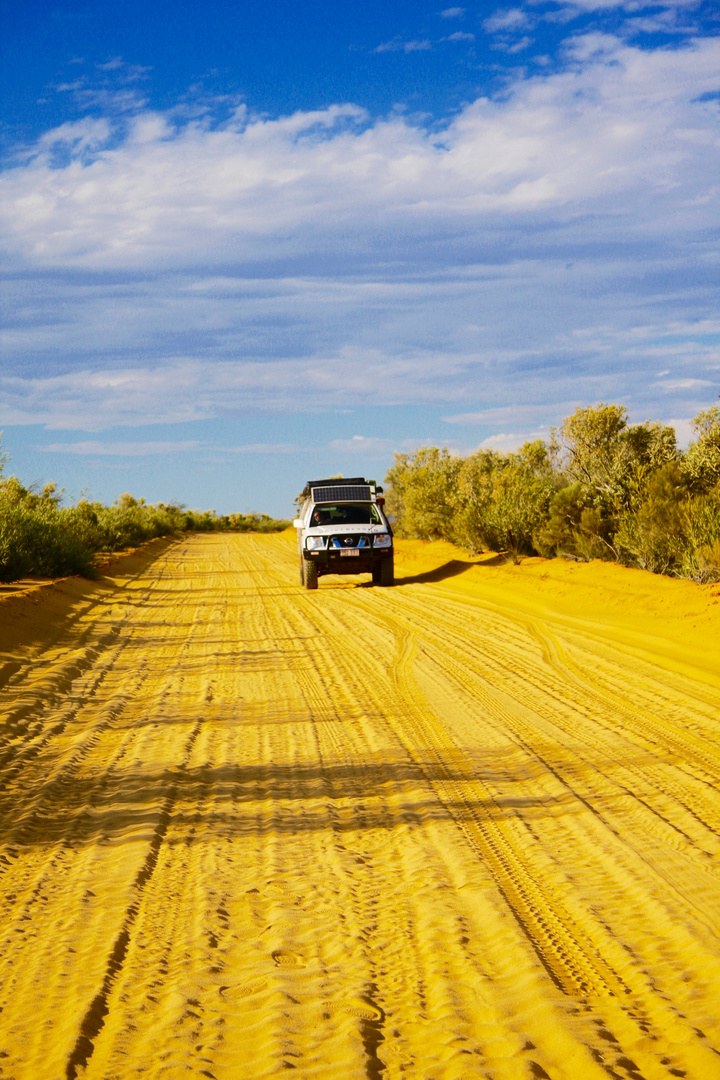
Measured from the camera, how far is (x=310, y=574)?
18188mm

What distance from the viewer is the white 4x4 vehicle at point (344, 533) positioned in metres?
17.8

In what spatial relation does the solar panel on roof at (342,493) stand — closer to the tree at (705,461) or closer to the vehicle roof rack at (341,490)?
the vehicle roof rack at (341,490)

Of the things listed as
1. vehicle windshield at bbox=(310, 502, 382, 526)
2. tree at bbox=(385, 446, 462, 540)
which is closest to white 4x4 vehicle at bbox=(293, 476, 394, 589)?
vehicle windshield at bbox=(310, 502, 382, 526)

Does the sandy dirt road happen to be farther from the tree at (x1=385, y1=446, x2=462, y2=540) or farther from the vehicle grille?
the tree at (x1=385, y1=446, x2=462, y2=540)

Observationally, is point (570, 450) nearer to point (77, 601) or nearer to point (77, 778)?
point (77, 601)

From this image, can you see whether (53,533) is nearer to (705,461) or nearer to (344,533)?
(344,533)

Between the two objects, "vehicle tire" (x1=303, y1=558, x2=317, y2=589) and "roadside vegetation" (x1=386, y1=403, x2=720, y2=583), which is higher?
"roadside vegetation" (x1=386, y1=403, x2=720, y2=583)

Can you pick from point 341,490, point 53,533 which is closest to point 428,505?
point 341,490

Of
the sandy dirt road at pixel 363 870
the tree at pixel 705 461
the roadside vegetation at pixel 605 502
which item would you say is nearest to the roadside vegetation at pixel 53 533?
the sandy dirt road at pixel 363 870

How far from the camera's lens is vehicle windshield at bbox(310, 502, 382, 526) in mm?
18344

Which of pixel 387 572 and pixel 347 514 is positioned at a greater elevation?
pixel 347 514

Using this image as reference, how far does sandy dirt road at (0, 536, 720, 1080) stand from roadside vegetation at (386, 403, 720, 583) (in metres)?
6.76

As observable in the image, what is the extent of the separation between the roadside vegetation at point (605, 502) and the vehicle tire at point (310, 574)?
5392 millimetres

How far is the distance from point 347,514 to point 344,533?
3.24 feet
